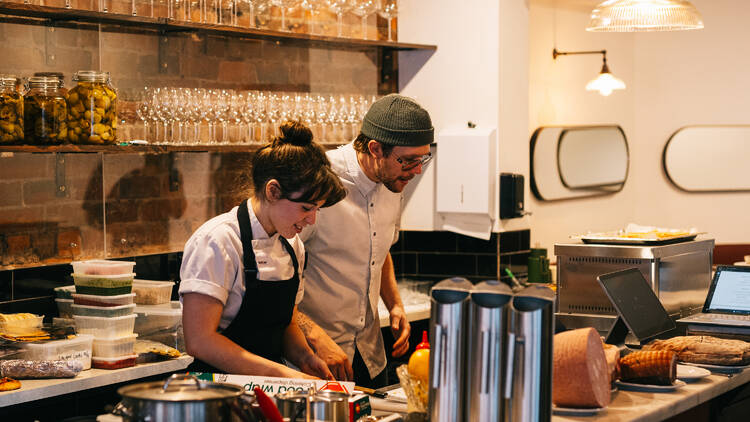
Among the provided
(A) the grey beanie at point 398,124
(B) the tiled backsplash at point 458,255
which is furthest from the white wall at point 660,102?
(A) the grey beanie at point 398,124

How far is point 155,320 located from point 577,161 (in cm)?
380

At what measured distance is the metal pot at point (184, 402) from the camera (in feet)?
6.61

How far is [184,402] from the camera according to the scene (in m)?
2.02

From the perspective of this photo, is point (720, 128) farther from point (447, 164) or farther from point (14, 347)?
point (14, 347)

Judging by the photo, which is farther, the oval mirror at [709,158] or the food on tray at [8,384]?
the oval mirror at [709,158]

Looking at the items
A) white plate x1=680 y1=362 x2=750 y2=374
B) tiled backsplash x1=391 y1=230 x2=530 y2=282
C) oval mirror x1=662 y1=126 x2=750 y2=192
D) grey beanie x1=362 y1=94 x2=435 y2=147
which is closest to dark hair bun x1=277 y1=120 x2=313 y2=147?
grey beanie x1=362 y1=94 x2=435 y2=147

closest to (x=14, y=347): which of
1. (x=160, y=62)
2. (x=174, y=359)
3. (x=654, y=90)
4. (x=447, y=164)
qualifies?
(x=174, y=359)

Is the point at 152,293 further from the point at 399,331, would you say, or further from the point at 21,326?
the point at 399,331

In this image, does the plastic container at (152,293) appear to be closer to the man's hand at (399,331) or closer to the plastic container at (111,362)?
the plastic container at (111,362)

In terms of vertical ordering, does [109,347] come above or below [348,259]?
below

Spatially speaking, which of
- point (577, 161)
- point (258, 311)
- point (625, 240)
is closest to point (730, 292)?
point (625, 240)

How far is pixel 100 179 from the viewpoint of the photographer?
455 cm

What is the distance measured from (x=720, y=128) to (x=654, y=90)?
0.58 m

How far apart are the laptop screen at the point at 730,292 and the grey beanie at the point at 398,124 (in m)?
1.39
